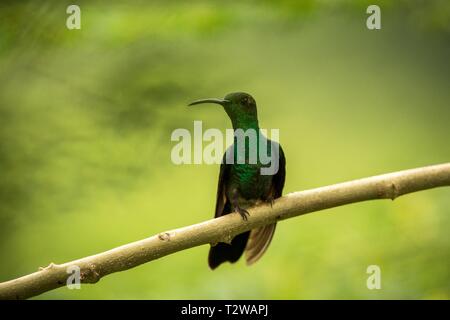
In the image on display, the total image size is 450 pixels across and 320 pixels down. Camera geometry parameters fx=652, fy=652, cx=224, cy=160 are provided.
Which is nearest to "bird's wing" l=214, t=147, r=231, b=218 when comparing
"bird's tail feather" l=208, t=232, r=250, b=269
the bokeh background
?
"bird's tail feather" l=208, t=232, r=250, b=269

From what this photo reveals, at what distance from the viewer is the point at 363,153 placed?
5.82 m

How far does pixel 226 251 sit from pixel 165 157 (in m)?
0.77

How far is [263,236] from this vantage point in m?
4.11

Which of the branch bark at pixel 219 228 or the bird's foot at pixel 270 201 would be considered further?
the bird's foot at pixel 270 201

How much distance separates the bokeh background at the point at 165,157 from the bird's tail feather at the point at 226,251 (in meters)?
0.10

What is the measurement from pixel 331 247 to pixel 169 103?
55.2 inches

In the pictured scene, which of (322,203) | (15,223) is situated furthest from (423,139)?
(15,223)

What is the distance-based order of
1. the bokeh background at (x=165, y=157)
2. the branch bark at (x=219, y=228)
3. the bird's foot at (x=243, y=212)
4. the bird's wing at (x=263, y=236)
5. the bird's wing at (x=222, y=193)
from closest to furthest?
the branch bark at (x=219, y=228)
the bokeh background at (x=165, y=157)
the bird's foot at (x=243, y=212)
the bird's wing at (x=263, y=236)
the bird's wing at (x=222, y=193)

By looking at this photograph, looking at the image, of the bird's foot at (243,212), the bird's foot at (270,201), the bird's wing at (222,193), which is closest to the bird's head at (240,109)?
the bird's wing at (222,193)

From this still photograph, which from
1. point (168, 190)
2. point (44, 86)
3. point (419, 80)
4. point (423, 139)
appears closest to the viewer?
point (44, 86)

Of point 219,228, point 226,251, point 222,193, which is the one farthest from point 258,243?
point 219,228

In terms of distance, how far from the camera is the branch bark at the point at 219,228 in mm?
2787

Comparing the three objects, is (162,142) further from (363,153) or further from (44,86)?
(363,153)

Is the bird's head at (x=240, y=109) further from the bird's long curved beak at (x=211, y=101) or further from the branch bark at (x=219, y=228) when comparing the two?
the branch bark at (x=219, y=228)
